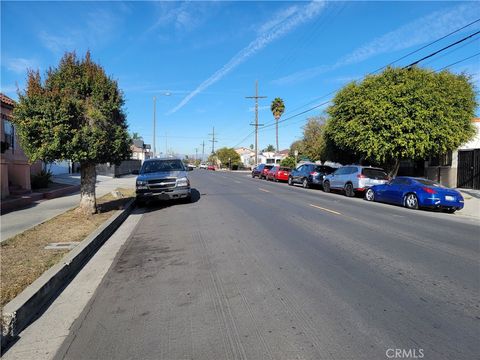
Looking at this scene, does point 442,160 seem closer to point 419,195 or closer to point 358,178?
point 358,178

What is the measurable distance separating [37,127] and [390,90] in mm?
16917

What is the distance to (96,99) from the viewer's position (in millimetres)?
10352

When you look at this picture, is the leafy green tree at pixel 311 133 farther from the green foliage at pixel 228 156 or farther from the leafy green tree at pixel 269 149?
the leafy green tree at pixel 269 149

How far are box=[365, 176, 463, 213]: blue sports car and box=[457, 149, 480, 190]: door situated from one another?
8619 mm

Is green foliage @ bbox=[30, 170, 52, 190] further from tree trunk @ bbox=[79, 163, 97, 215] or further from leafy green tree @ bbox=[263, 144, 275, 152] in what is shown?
leafy green tree @ bbox=[263, 144, 275, 152]

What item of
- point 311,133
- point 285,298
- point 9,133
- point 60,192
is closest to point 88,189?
point 60,192

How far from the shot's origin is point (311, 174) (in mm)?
26391

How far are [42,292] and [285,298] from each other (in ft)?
9.85

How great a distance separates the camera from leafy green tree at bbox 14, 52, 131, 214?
9.80m

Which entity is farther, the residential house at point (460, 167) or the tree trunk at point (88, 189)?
the residential house at point (460, 167)

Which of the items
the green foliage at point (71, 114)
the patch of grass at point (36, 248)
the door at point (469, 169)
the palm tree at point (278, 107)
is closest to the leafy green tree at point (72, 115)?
the green foliage at point (71, 114)

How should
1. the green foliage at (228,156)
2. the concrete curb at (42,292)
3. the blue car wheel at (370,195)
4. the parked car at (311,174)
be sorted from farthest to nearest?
the green foliage at (228,156) → the parked car at (311,174) → the blue car wheel at (370,195) → the concrete curb at (42,292)

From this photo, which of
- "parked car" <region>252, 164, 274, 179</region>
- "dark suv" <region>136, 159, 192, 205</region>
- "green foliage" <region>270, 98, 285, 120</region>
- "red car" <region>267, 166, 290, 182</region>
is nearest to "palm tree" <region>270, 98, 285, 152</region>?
"green foliage" <region>270, 98, 285, 120</region>

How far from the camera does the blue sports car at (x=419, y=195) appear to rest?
15062 mm
